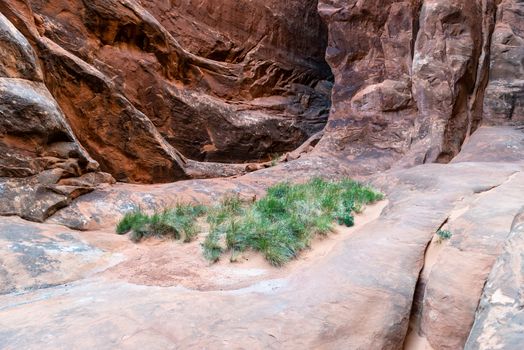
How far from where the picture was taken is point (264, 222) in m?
4.63

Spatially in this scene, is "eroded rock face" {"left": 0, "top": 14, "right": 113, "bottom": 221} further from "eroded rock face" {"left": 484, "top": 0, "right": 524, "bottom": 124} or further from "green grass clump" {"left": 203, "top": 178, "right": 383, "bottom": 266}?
"eroded rock face" {"left": 484, "top": 0, "right": 524, "bottom": 124}

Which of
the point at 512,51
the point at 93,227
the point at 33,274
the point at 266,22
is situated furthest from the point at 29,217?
the point at 266,22

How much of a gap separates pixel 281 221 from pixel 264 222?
0.56 feet

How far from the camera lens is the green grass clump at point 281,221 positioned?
161 inches

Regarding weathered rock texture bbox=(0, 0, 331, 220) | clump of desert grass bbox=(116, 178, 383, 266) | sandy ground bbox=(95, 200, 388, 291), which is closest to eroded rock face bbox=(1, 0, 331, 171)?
weathered rock texture bbox=(0, 0, 331, 220)

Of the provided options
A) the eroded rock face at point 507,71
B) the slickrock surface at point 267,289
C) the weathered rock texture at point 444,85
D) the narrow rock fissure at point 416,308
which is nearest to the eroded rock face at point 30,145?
the slickrock surface at point 267,289

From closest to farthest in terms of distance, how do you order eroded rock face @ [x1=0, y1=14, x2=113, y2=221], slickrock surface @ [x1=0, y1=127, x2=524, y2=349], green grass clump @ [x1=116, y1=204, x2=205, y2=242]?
slickrock surface @ [x1=0, y1=127, x2=524, y2=349] → green grass clump @ [x1=116, y1=204, x2=205, y2=242] → eroded rock face @ [x1=0, y1=14, x2=113, y2=221]

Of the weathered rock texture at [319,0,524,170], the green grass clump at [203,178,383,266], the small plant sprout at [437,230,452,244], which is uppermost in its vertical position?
the weathered rock texture at [319,0,524,170]

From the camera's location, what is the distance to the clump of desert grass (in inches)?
162

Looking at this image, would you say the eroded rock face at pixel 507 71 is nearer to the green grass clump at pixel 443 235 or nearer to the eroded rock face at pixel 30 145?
the green grass clump at pixel 443 235

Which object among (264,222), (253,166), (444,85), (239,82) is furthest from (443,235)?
(239,82)

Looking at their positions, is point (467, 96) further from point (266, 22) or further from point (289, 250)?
point (266, 22)

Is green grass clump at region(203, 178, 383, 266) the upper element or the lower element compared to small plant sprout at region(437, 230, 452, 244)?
lower

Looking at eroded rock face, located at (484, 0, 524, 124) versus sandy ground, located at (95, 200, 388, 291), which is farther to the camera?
eroded rock face, located at (484, 0, 524, 124)
